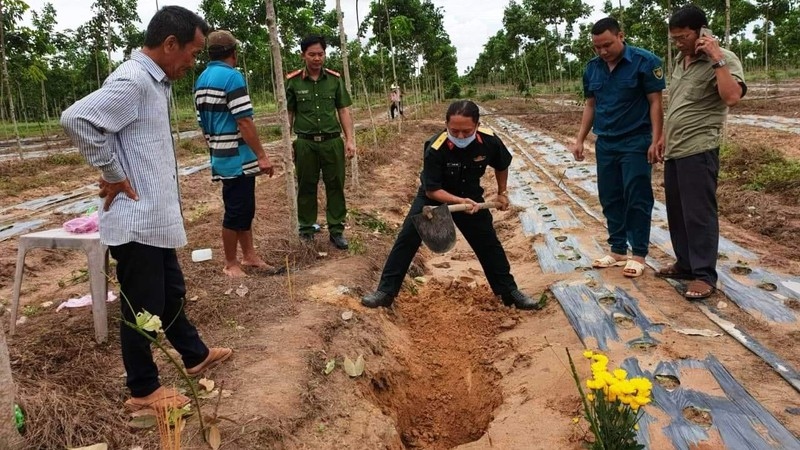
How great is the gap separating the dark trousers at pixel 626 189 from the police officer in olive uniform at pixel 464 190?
917mm

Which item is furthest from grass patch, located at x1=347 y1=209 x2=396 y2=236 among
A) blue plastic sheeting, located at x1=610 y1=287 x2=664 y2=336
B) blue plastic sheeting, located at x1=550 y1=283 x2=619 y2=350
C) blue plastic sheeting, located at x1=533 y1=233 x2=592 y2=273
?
blue plastic sheeting, located at x1=610 y1=287 x2=664 y2=336

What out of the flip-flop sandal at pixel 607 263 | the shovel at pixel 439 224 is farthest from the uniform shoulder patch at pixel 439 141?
the flip-flop sandal at pixel 607 263

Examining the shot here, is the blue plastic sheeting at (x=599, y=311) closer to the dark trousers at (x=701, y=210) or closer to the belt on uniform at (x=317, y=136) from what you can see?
the dark trousers at (x=701, y=210)

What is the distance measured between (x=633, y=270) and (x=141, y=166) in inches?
127

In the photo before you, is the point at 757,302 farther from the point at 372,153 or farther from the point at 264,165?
the point at 372,153

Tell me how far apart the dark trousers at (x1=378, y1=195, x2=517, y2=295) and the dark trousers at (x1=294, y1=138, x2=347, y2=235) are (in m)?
1.18

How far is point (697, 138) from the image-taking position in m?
3.45

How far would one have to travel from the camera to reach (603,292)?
369 centimetres

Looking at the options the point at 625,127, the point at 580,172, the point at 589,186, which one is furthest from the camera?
the point at 580,172

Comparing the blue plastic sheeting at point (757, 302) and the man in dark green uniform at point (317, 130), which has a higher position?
the man in dark green uniform at point (317, 130)

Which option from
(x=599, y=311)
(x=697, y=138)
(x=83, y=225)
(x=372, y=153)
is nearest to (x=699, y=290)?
(x=599, y=311)

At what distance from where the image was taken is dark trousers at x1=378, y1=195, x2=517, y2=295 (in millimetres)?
3623

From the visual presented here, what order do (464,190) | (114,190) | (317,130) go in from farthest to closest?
(317,130) < (464,190) < (114,190)

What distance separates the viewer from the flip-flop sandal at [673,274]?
3.77 meters
